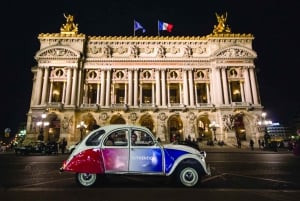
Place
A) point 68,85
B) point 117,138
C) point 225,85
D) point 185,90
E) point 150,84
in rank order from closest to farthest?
1. point 117,138
2. point 68,85
3. point 225,85
4. point 185,90
5. point 150,84

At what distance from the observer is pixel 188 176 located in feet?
20.2

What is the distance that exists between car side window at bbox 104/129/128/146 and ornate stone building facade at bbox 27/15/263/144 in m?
31.6

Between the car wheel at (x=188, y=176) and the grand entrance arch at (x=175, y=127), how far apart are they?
109 feet

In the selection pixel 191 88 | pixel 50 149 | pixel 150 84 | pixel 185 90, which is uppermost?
pixel 150 84

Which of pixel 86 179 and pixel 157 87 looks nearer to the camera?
pixel 86 179

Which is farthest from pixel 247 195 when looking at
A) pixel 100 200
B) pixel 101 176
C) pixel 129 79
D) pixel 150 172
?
pixel 129 79

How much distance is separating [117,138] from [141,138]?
0.76 metres

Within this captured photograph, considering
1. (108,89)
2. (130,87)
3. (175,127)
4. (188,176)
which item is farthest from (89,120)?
(188,176)

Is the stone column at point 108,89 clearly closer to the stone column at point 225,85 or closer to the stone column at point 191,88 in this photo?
the stone column at point 191,88

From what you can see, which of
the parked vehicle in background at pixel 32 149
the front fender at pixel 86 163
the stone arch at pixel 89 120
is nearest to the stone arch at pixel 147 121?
the stone arch at pixel 89 120

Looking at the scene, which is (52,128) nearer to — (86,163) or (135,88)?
(135,88)

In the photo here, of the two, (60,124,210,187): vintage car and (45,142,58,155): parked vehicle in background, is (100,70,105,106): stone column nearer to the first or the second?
(45,142,58,155): parked vehicle in background

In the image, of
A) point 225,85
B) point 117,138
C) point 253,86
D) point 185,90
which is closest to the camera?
point 117,138

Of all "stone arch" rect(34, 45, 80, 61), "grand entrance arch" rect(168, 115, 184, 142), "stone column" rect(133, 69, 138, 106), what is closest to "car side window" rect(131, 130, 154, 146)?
"grand entrance arch" rect(168, 115, 184, 142)
